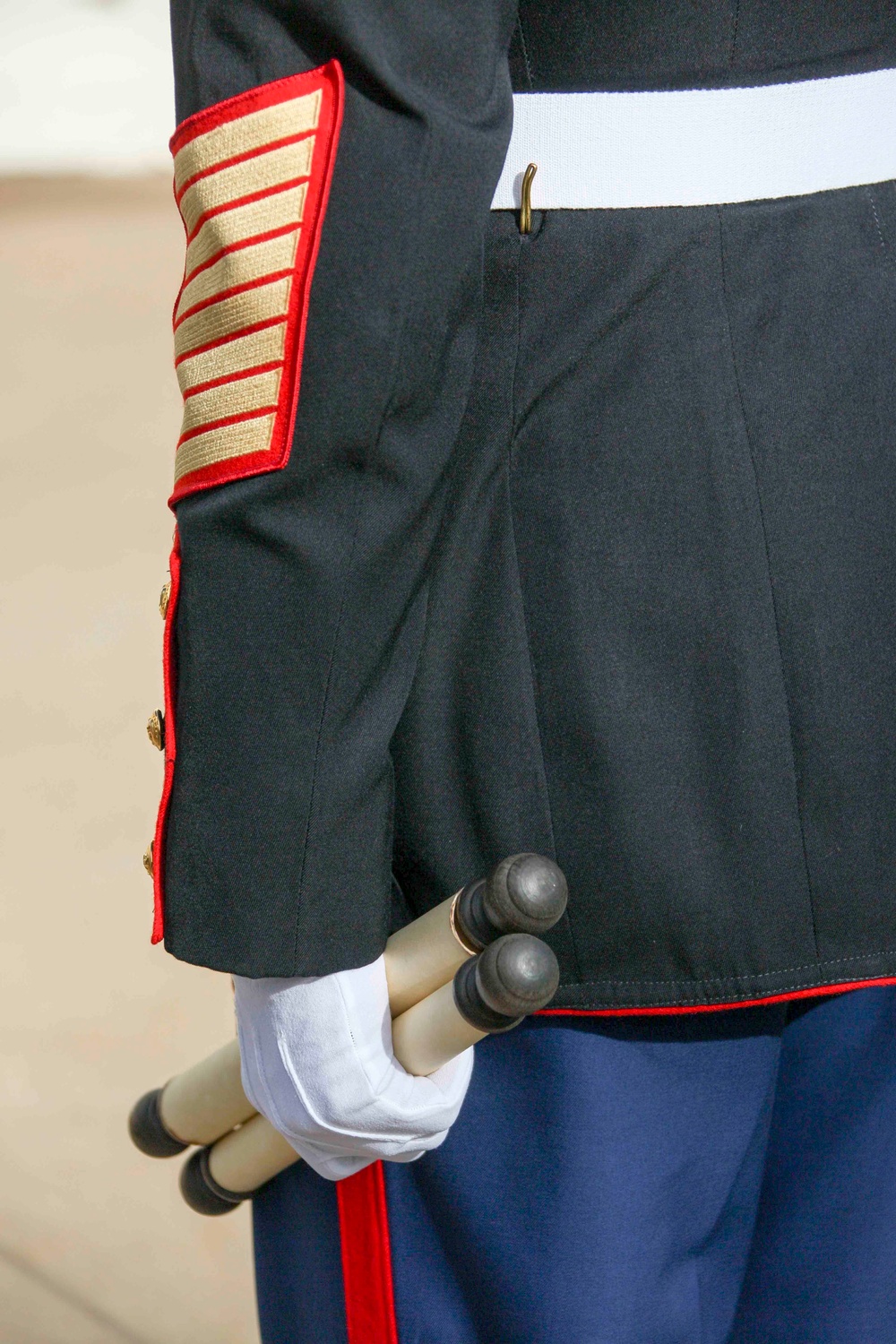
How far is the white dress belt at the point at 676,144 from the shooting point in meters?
0.76

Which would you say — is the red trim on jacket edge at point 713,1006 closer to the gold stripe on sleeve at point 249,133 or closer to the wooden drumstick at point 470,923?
the wooden drumstick at point 470,923

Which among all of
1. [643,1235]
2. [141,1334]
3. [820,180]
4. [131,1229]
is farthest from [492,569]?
[131,1229]

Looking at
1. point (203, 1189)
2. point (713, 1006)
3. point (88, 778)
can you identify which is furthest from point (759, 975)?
point (88, 778)

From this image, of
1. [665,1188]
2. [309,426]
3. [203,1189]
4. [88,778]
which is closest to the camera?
[309,426]

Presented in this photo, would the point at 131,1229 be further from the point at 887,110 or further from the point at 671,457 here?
the point at 887,110

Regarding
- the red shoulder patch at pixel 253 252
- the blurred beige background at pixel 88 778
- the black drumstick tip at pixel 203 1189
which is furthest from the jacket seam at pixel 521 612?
the blurred beige background at pixel 88 778

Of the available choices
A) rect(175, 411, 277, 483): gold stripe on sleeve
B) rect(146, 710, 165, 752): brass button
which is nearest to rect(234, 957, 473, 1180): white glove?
rect(146, 710, 165, 752): brass button

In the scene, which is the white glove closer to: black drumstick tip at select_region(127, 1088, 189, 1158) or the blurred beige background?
black drumstick tip at select_region(127, 1088, 189, 1158)

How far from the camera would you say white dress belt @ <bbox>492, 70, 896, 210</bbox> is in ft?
2.50

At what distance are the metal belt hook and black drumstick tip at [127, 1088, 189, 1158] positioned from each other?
686 mm

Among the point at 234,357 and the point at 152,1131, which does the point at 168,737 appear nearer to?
the point at 234,357

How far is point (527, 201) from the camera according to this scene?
77 cm

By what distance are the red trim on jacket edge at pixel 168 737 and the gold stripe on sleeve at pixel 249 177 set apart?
0.15 metres

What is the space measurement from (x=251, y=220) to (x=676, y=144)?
0.68 feet
